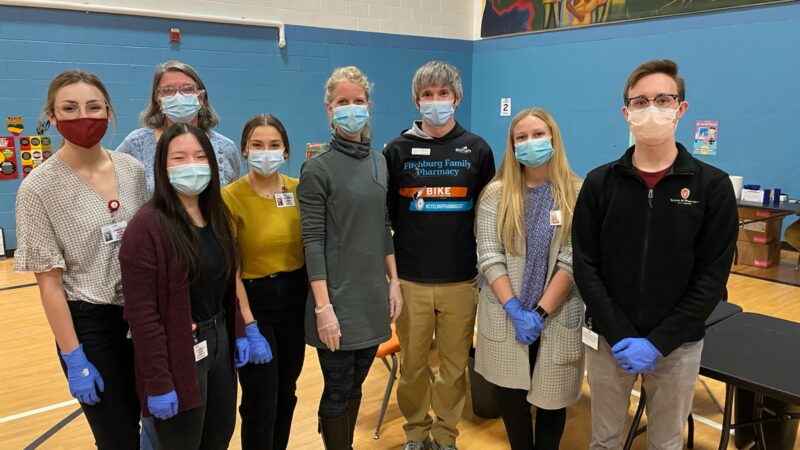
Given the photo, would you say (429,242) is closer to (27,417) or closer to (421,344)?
(421,344)

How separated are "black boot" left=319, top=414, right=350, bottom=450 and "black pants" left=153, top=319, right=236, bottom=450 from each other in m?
0.39

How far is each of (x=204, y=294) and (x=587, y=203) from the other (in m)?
1.31

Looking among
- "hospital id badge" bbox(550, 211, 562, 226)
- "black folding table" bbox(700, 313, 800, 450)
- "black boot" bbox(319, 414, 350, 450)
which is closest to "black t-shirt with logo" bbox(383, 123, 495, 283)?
"hospital id badge" bbox(550, 211, 562, 226)

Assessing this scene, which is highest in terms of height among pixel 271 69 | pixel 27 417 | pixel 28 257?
pixel 271 69

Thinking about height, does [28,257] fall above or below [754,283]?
above

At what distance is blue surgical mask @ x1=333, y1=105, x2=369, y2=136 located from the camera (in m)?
2.02

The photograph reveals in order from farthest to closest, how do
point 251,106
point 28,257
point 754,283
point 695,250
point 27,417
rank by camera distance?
point 251,106
point 754,283
point 27,417
point 695,250
point 28,257

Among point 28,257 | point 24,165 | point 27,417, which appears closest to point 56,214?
point 28,257

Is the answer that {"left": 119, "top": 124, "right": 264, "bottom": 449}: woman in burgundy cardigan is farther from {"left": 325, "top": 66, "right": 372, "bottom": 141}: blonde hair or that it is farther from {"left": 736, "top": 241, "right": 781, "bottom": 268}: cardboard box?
{"left": 736, "top": 241, "right": 781, "bottom": 268}: cardboard box

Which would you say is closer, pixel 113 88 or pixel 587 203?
pixel 587 203

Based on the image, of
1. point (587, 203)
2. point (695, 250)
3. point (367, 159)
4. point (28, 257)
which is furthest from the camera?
point (367, 159)

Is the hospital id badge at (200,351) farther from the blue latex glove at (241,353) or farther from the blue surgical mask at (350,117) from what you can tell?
the blue surgical mask at (350,117)

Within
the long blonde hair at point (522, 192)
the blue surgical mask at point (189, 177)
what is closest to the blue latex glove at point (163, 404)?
the blue surgical mask at point (189, 177)

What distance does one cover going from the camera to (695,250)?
1.71 m
